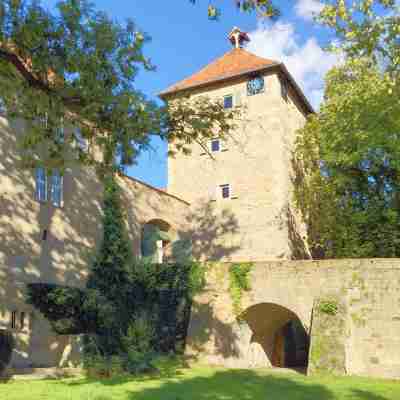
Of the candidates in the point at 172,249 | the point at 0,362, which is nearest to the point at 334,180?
the point at 172,249

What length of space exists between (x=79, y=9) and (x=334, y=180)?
749 inches

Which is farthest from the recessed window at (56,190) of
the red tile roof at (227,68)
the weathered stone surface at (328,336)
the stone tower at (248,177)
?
the weathered stone surface at (328,336)

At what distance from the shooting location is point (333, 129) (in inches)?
990

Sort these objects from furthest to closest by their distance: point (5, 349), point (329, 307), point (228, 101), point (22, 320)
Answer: point (228, 101) < point (329, 307) < point (22, 320) < point (5, 349)

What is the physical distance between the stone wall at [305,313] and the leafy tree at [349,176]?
6678 mm

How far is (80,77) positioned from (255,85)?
61.4 ft

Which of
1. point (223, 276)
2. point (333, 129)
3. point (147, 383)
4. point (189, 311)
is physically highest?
point (333, 129)

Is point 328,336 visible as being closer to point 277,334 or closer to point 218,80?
point 277,334

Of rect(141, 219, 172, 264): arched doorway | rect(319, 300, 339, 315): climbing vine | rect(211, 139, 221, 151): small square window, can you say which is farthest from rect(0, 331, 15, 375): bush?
rect(211, 139, 221, 151): small square window

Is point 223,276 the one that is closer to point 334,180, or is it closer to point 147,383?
point 147,383

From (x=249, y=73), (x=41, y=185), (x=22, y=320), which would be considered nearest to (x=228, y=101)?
(x=249, y=73)

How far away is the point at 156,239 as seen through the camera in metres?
25.2

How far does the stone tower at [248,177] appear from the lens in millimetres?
25938

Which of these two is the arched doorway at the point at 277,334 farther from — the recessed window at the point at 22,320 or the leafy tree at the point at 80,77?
the leafy tree at the point at 80,77
